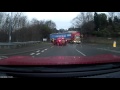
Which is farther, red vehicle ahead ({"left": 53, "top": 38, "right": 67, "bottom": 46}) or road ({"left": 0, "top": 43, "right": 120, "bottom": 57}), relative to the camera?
red vehicle ahead ({"left": 53, "top": 38, "right": 67, "bottom": 46})

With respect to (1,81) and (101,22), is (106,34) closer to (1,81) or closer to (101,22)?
(101,22)

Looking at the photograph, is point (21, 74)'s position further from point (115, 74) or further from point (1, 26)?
point (1, 26)

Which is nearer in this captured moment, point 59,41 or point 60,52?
point 60,52

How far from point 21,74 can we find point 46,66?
36 centimetres

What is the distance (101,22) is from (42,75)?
53492 mm

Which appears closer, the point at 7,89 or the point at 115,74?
the point at 7,89

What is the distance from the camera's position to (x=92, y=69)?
3.57 metres

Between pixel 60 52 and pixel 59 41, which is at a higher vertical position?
pixel 59 41

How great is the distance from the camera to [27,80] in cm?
342

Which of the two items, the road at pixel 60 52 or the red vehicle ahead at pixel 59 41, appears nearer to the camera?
the road at pixel 60 52
